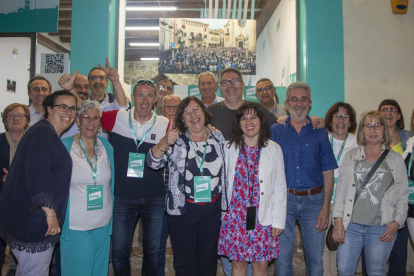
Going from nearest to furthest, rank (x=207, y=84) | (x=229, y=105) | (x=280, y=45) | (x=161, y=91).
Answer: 1. (x=229, y=105)
2. (x=207, y=84)
3. (x=161, y=91)
4. (x=280, y=45)

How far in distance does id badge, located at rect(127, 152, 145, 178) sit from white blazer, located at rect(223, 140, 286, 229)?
0.75 metres

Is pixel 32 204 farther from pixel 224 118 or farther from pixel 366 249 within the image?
pixel 366 249

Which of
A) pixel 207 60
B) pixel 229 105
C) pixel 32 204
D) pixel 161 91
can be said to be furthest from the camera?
pixel 207 60

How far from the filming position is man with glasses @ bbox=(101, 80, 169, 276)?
2.55 metres

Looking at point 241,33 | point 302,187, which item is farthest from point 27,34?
point 302,187

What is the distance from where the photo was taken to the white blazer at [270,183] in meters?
2.34

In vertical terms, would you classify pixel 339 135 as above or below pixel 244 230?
above

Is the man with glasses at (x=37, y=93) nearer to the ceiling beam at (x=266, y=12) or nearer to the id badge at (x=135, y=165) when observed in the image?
the id badge at (x=135, y=165)

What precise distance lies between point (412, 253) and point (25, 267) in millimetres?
4121

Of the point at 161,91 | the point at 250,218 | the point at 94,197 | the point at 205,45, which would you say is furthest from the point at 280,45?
the point at 94,197

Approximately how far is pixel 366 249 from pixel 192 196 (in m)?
1.51

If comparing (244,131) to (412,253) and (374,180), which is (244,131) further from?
(412,253)

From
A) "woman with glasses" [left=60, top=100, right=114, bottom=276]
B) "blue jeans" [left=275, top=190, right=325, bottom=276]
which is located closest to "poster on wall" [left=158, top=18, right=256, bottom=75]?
"woman with glasses" [left=60, top=100, right=114, bottom=276]

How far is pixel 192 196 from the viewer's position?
228 cm
